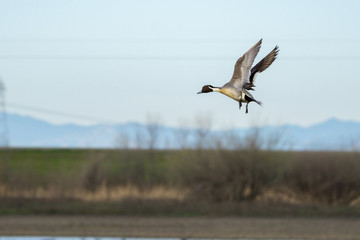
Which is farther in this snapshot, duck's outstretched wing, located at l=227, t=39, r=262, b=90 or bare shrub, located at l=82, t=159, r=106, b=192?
bare shrub, located at l=82, t=159, r=106, b=192

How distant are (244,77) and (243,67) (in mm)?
228

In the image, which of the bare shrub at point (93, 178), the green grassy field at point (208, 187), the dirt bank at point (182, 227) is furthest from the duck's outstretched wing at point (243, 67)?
the bare shrub at point (93, 178)

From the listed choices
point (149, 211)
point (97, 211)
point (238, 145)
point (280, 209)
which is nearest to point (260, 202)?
point (280, 209)

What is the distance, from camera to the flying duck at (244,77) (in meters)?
3.50

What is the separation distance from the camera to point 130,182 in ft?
141

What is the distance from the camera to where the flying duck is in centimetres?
350

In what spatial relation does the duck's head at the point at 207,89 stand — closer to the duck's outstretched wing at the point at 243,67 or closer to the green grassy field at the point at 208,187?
the duck's outstretched wing at the point at 243,67

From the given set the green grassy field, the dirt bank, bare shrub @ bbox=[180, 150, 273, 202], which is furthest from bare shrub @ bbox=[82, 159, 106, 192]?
bare shrub @ bbox=[180, 150, 273, 202]

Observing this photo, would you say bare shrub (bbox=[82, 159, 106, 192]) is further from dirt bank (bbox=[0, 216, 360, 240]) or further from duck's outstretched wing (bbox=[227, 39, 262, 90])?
duck's outstretched wing (bbox=[227, 39, 262, 90])

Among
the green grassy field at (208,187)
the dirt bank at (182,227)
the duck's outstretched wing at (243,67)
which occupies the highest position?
the duck's outstretched wing at (243,67)

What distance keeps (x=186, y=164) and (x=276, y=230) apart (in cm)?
727

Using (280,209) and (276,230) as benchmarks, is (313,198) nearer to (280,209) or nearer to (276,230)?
(280,209)

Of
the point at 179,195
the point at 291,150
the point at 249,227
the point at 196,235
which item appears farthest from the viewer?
the point at 179,195

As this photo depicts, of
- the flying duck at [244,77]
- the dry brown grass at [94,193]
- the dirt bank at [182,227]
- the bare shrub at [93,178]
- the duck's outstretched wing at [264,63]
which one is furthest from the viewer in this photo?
the bare shrub at [93,178]
